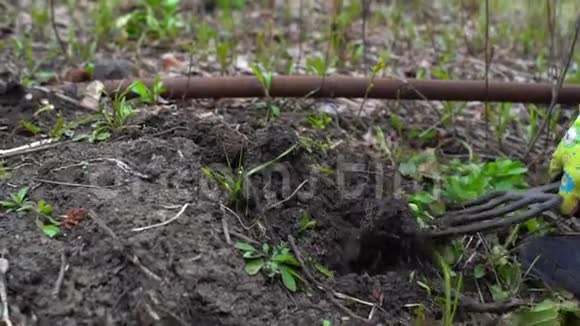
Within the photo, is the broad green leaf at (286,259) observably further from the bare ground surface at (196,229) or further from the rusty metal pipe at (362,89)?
the rusty metal pipe at (362,89)

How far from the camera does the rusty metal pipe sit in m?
3.05

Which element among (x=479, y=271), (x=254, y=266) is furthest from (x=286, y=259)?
(x=479, y=271)

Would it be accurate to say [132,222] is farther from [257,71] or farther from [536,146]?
[536,146]

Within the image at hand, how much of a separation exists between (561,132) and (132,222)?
1923 millimetres

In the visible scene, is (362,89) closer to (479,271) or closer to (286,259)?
(479,271)

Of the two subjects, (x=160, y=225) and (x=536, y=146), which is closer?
(x=160, y=225)

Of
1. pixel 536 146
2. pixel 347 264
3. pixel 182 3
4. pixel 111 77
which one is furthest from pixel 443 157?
pixel 182 3

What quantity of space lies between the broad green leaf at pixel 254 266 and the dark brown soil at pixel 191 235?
2 cm

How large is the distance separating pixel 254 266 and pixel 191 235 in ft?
0.57

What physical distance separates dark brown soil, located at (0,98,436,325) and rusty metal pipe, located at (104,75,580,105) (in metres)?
0.38

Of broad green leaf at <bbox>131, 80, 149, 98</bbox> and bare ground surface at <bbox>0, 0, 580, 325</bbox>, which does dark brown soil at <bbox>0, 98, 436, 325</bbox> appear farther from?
broad green leaf at <bbox>131, 80, 149, 98</bbox>

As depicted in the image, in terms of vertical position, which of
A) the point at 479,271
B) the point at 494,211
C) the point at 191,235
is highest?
the point at 191,235

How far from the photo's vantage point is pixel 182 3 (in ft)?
14.5

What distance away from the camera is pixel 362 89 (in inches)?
121
